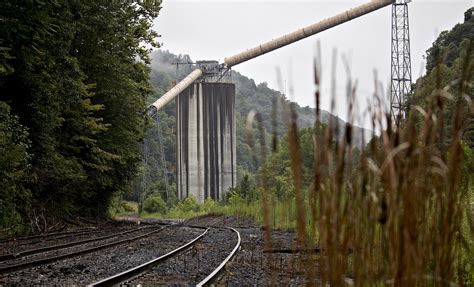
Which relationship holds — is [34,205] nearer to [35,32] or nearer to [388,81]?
[35,32]

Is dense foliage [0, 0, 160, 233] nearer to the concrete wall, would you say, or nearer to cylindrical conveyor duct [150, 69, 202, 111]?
cylindrical conveyor duct [150, 69, 202, 111]

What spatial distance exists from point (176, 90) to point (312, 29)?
12.8m

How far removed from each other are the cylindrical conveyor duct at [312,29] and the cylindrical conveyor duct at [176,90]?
13.2 feet

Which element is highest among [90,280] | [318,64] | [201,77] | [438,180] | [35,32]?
[201,77]

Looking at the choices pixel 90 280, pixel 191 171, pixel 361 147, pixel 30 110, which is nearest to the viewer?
pixel 361 147

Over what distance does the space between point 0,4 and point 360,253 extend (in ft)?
34.5

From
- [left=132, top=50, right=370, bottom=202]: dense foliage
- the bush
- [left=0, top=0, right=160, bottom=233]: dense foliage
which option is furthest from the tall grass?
the bush

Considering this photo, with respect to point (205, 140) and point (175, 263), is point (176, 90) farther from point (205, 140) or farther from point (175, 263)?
point (175, 263)

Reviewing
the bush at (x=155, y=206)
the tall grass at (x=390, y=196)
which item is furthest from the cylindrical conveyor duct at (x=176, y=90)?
the tall grass at (x=390, y=196)

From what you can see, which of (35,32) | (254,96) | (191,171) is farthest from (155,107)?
(254,96)

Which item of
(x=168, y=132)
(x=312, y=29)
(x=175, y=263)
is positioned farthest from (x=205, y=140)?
(x=175, y=263)

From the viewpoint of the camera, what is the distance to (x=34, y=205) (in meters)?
18.0

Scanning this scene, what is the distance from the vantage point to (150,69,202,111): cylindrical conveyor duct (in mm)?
46903

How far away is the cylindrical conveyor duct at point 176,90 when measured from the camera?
46.9m
